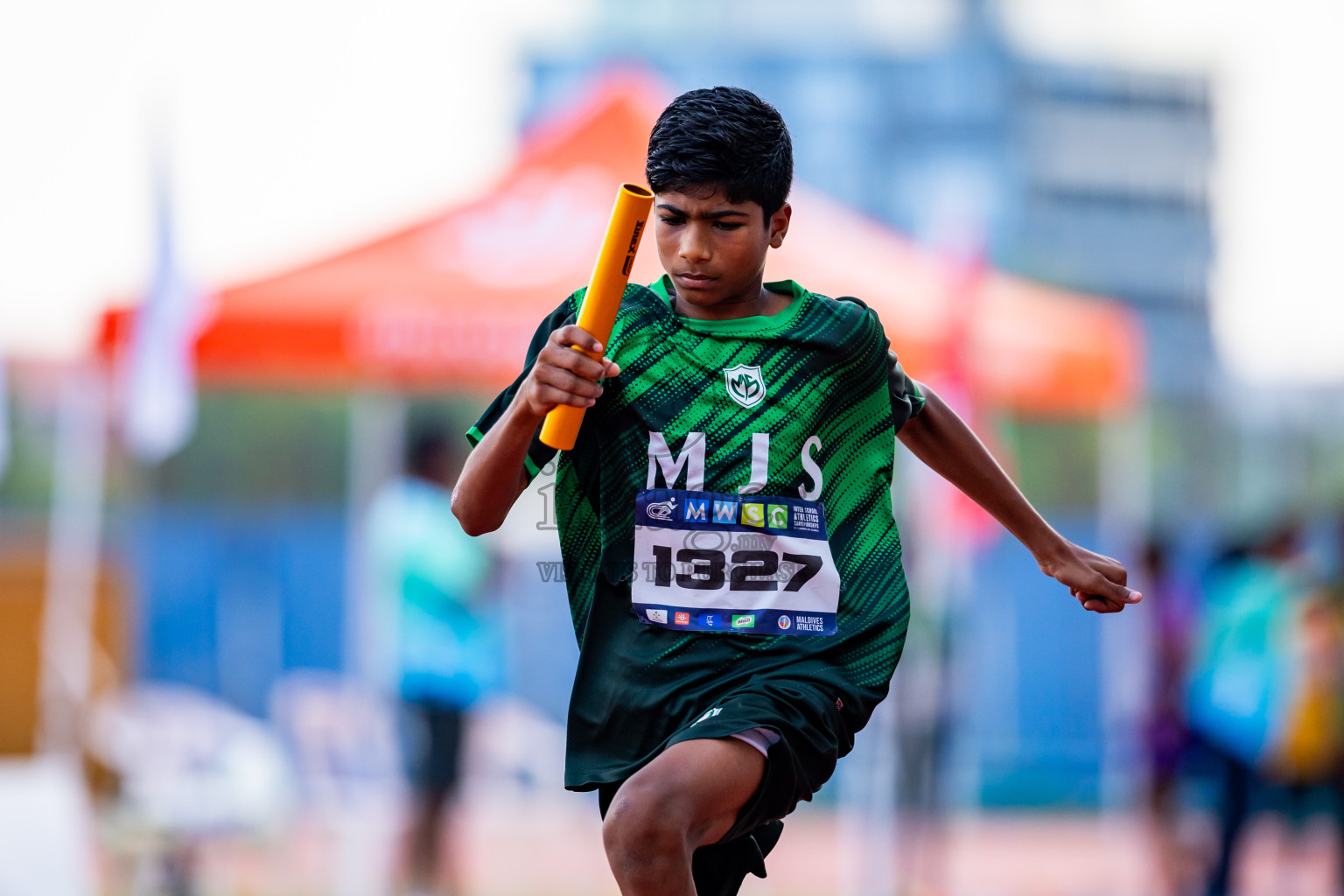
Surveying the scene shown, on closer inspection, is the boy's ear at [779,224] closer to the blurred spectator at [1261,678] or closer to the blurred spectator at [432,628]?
the blurred spectator at [432,628]

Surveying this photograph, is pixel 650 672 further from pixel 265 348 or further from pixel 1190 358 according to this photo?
Answer: pixel 1190 358

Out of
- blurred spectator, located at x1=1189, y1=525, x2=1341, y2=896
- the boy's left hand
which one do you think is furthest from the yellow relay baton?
blurred spectator, located at x1=1189, y1=525, x2=1341, y2=896

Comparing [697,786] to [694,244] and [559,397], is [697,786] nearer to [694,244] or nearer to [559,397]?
[559,397]

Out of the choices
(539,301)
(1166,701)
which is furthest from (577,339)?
(1166,701)

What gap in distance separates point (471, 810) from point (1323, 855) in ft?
17.8

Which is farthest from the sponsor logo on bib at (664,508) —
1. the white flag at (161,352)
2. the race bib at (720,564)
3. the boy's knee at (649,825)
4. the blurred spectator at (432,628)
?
the white flag at (161,352)

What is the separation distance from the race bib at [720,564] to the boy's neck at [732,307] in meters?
0.28

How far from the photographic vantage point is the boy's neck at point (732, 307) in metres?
2.27

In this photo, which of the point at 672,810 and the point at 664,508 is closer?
the point at 672,810

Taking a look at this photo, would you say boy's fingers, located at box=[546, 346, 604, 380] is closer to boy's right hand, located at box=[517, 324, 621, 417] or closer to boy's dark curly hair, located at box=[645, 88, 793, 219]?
boy's right hand, located at box=[517, 324, 621, 417]

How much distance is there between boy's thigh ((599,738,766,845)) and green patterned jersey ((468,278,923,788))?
0.12 m

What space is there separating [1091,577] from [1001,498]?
7.6 inches

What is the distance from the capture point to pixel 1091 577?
2.46 m

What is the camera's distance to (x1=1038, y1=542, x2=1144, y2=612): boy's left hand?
245cm
